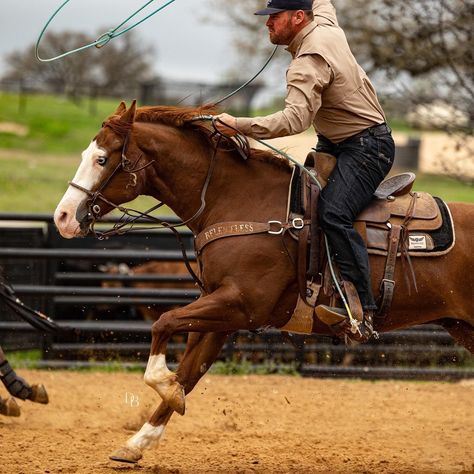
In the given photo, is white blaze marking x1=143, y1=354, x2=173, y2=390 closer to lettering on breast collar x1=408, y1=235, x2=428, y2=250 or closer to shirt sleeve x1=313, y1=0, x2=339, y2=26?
lettering on breast collar x1=408, y1=235, x2=428, y2=250

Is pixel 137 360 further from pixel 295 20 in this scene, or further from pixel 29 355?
pixel 295 20

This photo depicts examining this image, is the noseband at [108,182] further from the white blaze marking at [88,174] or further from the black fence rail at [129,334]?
the black fence rail at [129,334]

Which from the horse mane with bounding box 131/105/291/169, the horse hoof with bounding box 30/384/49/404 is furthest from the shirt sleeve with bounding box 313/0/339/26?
the horse hoof with bounding box 30/384/49/404

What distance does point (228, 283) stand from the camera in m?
6.36

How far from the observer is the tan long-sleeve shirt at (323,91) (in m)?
6.25

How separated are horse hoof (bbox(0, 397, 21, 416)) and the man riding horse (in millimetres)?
2924

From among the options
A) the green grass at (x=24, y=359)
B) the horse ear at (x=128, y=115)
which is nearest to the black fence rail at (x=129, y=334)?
the green grass at (x=24, y=359)

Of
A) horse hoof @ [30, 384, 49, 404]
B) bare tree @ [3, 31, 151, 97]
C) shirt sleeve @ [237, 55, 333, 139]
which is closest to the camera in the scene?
shirt sleeve @ [237, 55, 333, 139]

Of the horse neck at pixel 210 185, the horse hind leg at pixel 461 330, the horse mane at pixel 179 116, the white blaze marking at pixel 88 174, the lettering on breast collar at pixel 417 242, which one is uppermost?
the horse mane at pixel 179 116

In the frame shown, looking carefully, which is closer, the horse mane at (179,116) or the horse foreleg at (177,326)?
the horse foreleg at (177,326)

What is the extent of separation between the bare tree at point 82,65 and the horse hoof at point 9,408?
37.6 metres

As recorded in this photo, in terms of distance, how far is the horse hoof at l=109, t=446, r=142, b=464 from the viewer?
6613 mm

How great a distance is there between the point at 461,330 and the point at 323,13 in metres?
2.39

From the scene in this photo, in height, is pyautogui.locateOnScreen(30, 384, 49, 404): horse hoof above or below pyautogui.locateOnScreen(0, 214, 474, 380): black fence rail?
above
